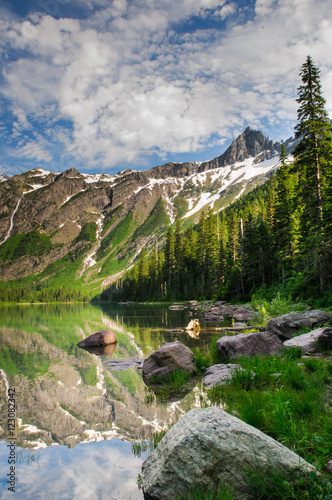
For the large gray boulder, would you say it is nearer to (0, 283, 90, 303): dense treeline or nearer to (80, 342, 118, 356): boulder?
(80, 342, 118, 356): boulder

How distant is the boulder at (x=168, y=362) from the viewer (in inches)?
361

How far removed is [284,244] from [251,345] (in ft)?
88.6

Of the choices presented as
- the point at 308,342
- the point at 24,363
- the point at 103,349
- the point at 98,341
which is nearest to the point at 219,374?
the point at 308,342

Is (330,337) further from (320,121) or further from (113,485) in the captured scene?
(320,121)

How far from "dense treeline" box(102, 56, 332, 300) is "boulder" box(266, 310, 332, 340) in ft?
24.5

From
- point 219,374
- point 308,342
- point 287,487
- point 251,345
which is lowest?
point 219,374

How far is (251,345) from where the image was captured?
9531 mm

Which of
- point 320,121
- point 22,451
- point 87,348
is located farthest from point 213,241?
point 22,451

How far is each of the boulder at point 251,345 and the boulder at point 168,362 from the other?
138 centimetres

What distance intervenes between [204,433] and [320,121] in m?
26.7

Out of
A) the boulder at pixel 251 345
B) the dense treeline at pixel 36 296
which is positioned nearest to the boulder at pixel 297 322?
the boulder at pixel 251 345

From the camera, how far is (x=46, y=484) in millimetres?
4016

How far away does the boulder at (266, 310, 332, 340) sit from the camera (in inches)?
464

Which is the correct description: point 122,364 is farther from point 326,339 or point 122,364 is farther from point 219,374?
point 326,339
